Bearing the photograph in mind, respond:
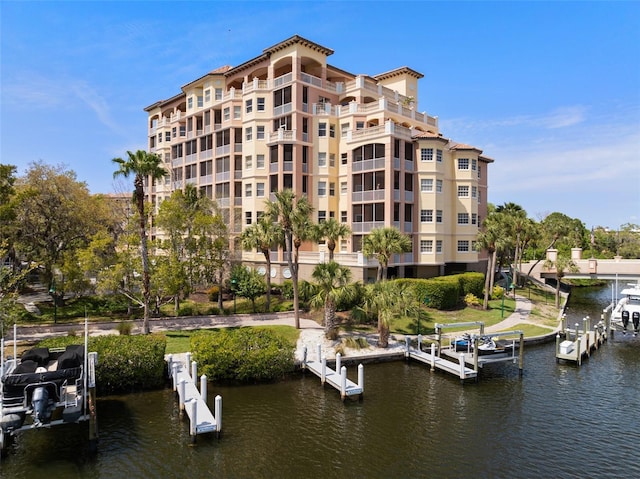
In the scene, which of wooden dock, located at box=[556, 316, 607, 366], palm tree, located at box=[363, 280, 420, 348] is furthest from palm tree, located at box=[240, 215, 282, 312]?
wooden dock, located at box=[556, 316, 607, 366]

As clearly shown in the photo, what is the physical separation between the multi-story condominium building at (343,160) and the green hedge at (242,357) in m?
17.6

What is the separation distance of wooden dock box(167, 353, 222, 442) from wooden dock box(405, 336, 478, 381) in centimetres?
1395

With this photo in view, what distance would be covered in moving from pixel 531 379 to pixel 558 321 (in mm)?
17335

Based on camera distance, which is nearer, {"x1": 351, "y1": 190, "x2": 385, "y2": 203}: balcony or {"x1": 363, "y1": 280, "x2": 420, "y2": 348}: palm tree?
{"x1": 363, "y1": 280, "x2": 420, "y2": 348}: palm tree

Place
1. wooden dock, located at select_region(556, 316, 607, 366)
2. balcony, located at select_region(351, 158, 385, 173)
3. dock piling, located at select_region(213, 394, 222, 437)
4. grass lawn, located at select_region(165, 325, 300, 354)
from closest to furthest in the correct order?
dock piling, located at select_region(213, 394, 222, 437) < grass lawn, located at select_region(165, 325, 300, 354) < wooden dock, located at select_region(556, 316, 607, 366) < balcony, located at select_region(351, 158, 385, 173)

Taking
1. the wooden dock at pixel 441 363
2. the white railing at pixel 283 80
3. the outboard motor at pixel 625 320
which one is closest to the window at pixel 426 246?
the outboard motor at pixel 625 320

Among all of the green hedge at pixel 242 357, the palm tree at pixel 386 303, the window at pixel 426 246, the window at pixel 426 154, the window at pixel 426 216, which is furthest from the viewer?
the window at pixel 426 216

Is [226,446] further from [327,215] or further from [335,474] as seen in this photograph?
[327,215]

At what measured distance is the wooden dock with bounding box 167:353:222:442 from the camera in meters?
17.4

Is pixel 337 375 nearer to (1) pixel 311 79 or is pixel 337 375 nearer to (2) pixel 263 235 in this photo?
(2) pixel 263 235

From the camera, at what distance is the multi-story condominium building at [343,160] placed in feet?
144

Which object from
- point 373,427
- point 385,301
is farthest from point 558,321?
point 373,427

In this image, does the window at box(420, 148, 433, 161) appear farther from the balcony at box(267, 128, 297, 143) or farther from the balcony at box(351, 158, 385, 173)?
the balcony at box(267, 128, 297, 143)

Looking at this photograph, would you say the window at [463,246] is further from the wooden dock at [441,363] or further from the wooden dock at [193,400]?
the wooden dock at [193,400]
